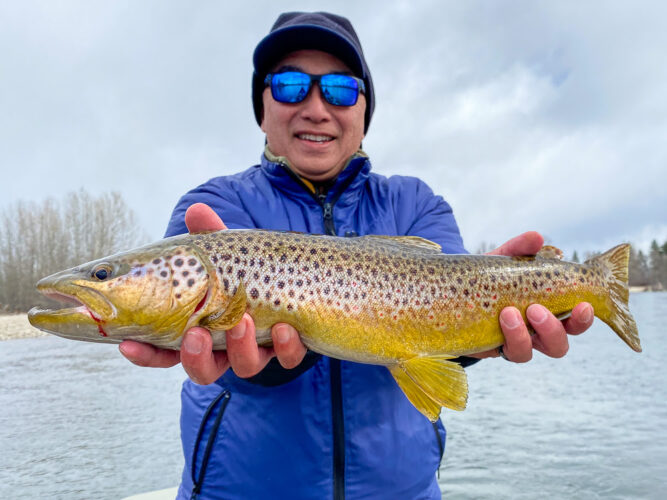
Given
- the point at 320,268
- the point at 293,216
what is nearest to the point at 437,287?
the point at 320,268

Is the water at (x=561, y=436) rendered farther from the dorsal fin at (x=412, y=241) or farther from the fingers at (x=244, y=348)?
the fingers at (x=244, y=348)

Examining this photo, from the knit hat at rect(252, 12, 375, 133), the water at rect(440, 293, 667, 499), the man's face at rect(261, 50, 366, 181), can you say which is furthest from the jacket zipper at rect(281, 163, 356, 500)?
the water at rect(440, 293, 667, 499)

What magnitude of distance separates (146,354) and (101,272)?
0.46 m

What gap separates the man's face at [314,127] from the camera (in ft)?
10.8

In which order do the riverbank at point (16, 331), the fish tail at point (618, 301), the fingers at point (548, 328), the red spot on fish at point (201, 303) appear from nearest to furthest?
1. the red spot on fish at point (201, 303)
2. the fingers at point (548, 328)
3. the fish tail at point (618, 301)
4. the riverbank at point (16, 331)

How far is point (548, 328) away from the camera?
2.69 metres

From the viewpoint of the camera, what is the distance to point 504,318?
274 centimetres

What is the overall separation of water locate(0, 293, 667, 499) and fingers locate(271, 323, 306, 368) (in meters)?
5.19

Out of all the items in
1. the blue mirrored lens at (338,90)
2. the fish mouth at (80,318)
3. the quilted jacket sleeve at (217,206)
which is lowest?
the fish mouth at (80,318)

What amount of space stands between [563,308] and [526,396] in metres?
9.82

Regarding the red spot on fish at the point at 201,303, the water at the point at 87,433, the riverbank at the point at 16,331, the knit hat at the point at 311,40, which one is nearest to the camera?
the red spot on fish at the point at 201,303

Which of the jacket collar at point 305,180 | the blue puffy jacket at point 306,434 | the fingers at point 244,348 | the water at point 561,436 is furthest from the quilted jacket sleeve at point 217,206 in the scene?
the water at point 561,436

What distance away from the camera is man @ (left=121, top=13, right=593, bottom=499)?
8.32ft

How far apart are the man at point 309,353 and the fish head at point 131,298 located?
0.37 feet
